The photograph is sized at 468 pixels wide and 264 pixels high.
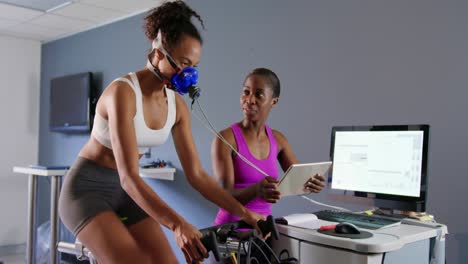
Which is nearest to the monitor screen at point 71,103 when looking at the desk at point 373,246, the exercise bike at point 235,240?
the desk at point 373,246

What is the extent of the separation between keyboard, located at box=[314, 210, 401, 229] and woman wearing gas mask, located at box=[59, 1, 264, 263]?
36 centimetres

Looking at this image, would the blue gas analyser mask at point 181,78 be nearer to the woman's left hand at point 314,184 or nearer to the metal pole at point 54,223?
the woman's left hand at point 314,184

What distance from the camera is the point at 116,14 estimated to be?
416cm

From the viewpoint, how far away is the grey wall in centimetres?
212

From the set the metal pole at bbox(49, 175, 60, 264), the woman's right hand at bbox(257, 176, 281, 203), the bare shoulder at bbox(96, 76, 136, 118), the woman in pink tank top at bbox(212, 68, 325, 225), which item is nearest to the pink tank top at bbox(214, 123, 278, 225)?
Result: the woman in pink tank top at bbox(212, 68, 325, 225)

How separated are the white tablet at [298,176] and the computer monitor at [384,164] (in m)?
0.15

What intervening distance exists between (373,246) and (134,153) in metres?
0.74

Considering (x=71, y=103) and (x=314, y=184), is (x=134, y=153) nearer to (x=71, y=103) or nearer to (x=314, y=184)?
(x=314, y=184)

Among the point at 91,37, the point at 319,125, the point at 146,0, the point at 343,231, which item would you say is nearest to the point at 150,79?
the point at 343,231

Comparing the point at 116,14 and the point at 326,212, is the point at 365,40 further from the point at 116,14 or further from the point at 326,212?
the point at 116,14

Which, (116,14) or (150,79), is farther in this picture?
(116,14)

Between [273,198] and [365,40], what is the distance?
1.23m

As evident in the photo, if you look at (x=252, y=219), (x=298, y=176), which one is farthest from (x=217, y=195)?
(x=298, y=176)

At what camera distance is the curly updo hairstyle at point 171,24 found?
151 cm
